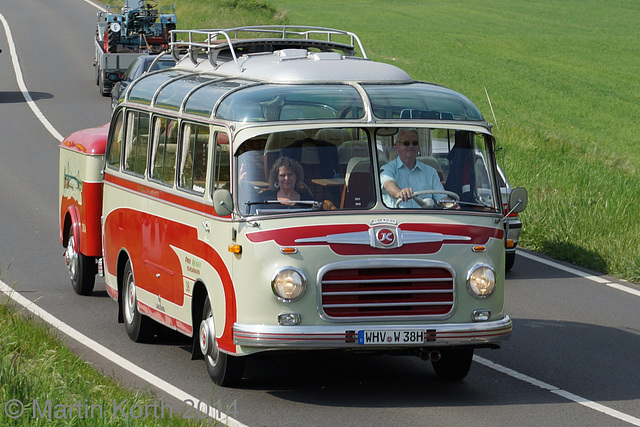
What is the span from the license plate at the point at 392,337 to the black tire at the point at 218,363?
3.47 feet

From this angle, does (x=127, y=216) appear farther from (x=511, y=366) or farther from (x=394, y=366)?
(x=511, y=366)

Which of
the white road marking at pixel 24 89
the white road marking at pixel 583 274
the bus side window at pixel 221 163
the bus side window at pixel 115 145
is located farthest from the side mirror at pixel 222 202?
the white road marking at pixel 24 89

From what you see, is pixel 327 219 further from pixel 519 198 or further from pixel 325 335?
pixel 519 198

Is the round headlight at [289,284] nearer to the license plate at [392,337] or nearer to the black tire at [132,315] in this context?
the license plate at [392,337]

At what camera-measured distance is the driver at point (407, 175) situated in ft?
30.2

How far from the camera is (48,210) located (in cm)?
1927

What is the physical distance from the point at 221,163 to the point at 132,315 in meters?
2.66

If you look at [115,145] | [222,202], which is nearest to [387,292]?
[222,202]

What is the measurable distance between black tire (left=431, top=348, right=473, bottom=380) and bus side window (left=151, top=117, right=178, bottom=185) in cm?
269

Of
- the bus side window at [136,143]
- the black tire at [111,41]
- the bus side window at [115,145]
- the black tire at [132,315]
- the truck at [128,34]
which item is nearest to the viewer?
the black tire at [132,315]

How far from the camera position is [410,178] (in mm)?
9312

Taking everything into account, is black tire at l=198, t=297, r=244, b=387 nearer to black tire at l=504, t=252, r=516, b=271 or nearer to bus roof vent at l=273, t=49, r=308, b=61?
bus roof vent at l=273, t=49, r=308, b=61

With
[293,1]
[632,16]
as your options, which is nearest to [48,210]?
[293,1]

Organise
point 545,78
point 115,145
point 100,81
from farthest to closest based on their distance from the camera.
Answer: point 545,78, point 100,81, point 115,145
